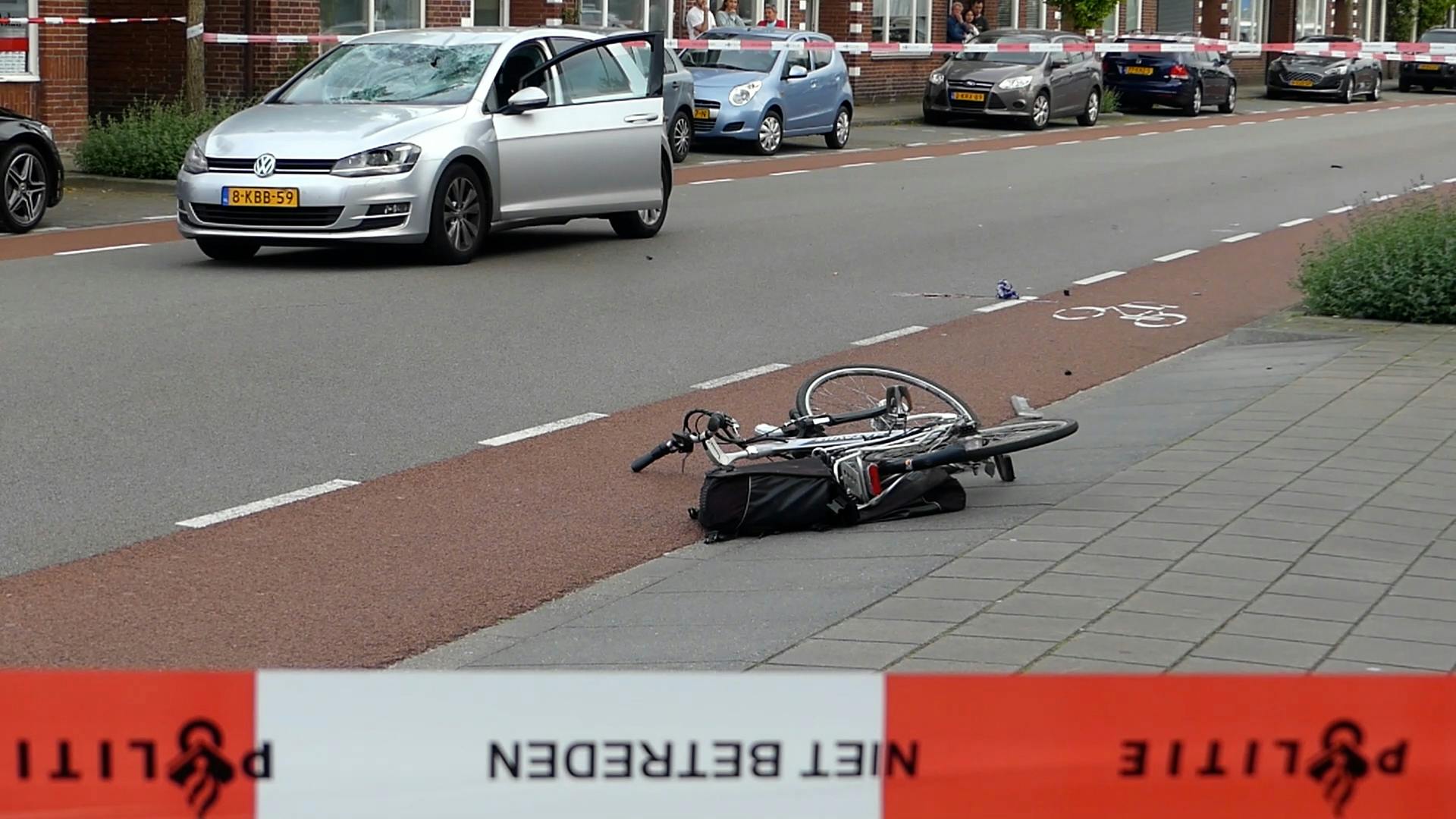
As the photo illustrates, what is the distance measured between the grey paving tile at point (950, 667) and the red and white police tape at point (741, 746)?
8.39 ft

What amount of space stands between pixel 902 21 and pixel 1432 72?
20769 millimetres

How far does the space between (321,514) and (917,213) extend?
12.7 metres

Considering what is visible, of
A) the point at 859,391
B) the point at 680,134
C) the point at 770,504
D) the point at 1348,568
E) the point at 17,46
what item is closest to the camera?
the point at 1348,568

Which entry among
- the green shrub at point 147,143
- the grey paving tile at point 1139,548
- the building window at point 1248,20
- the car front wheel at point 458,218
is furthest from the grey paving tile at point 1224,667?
the building window at point 1248,20

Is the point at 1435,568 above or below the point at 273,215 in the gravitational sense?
below

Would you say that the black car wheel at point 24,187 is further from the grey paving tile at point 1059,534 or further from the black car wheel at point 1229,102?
the black car wheel at point 1229,102

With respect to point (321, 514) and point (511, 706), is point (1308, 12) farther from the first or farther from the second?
point (511, 706)

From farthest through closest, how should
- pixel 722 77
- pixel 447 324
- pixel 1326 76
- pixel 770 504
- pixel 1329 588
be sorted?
pixel 1326 76 → pixel 722 77 → pixel 447 324 → pixel 770 504 → pixel 1329 588

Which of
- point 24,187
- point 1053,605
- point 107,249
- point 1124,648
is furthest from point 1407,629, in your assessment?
point 24,187

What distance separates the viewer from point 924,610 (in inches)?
215

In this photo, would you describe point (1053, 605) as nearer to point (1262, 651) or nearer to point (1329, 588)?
point (1262, 651)

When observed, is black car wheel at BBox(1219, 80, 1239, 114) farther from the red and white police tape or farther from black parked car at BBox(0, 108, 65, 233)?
the red and white police tape

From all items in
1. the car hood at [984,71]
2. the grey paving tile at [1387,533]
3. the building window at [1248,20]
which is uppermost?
the building window at [1248,20]

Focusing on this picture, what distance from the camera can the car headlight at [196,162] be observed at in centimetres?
1370
